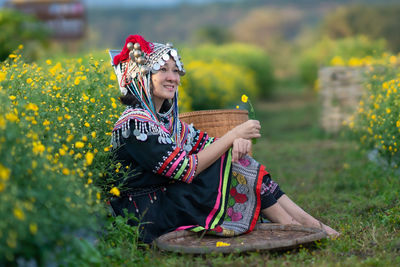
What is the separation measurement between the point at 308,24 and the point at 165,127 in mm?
66941

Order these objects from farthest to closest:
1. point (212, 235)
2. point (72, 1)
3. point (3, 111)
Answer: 1. point (72, 1)
2. point (212, 235)
3. point (3, 111)

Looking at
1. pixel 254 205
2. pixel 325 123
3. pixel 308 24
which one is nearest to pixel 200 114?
pixel 254 205

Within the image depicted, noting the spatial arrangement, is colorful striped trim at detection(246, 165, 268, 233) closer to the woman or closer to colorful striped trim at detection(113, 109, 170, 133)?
the woman

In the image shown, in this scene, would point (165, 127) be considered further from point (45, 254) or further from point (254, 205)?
point (45, 254)

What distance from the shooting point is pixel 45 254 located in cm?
222

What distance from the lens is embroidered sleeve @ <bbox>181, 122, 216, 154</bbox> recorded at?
12.0 ft

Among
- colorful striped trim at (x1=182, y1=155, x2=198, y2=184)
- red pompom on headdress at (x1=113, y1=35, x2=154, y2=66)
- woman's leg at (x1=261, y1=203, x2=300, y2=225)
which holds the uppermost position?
red pompom on headdress at (x1=113, y1=35, x2=154, y2=66)

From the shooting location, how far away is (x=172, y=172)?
3.26m

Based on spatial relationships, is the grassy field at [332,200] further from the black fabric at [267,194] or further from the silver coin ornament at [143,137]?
the silver coin ornament at [143,137]

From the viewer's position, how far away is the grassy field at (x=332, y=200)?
3.02m

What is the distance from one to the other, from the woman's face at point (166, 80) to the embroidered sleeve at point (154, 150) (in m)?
0.23

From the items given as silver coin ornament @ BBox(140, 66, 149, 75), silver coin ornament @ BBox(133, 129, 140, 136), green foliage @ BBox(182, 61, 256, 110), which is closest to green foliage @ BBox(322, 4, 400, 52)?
green foliage @ BBox(182, 61, 256, 110)

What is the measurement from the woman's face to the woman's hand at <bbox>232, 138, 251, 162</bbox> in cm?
50

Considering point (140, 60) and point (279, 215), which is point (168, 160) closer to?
point (140, 60)
